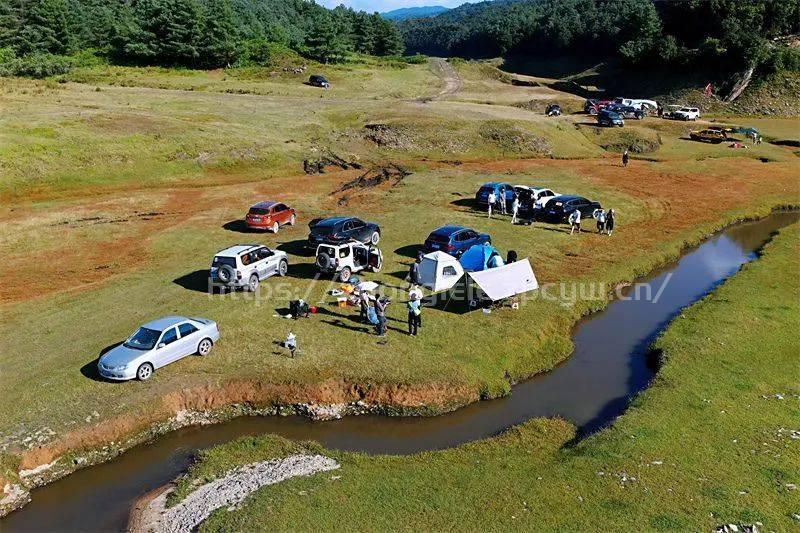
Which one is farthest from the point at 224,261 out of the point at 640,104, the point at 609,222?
the point at 640,104

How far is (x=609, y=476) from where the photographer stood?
51.9 feet

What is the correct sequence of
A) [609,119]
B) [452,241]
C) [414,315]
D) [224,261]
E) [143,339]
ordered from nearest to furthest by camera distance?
[143,339] → [414,315] → [224,261] → [452,241] → [609,119]

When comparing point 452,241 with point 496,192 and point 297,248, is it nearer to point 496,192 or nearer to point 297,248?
point 297,248

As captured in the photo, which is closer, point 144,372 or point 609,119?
point 144,372

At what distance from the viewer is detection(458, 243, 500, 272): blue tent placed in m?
28.7

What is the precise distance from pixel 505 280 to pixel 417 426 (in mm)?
9211

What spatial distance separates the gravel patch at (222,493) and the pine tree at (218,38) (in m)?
95.2

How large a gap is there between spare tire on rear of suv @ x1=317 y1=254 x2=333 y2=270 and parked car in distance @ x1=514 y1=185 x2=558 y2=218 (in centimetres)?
1772

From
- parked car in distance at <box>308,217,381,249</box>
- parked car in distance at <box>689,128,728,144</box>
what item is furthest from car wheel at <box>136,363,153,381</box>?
parked car in distance at <box>689,128,728,144</box>

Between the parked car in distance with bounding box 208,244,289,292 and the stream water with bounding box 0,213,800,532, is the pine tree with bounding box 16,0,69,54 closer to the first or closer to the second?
the parked car in distance with bounding box 208,244,289,292

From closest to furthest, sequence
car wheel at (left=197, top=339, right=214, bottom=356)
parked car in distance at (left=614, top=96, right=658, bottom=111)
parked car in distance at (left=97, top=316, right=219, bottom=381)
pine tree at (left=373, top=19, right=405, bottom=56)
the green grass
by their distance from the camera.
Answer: the green grass < parked car in distance at (left=97, top=316, right=219, bottom=381) < car wheel at (left=197, top=339, right=214, bottom=356) < parked car in distance at (left=614, top=96, right=658, bottom=111) < pine tree at (left=373, top=19, right=405, bottom=56)

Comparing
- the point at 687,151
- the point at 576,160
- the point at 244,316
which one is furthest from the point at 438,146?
the point at 244,316

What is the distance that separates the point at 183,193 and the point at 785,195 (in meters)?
49.1

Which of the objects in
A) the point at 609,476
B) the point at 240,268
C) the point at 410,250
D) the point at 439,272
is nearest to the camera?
the point at 609,476
